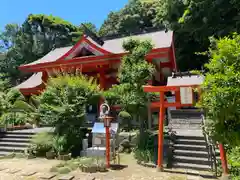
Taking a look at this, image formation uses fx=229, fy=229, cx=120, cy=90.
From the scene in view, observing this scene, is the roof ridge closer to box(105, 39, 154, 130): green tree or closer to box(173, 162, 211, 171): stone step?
box(105, 39, 154, 130): green tree

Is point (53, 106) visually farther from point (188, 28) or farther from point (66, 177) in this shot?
point (188, 28)

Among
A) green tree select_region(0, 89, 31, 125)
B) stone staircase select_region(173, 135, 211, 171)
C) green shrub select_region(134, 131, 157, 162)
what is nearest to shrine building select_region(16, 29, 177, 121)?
green tree select_region(0, 89, 31, 125)

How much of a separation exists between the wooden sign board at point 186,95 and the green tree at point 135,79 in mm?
2035

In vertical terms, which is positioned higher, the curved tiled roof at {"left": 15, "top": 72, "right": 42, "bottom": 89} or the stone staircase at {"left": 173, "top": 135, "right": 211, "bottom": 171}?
the curved tiled roof at {"left": 15, "top": 72, "right": 42, "bottom": 89}

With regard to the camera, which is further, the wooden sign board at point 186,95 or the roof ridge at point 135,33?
the roof ridge at point 135,33

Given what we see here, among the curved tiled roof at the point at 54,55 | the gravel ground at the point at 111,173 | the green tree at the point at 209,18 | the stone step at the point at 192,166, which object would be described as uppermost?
the green tree at the point at 209,18

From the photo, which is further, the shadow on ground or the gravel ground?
the shadow on ground

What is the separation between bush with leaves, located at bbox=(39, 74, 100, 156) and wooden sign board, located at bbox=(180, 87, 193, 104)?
16.1 ft

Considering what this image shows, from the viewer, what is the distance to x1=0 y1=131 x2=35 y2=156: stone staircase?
1097 centimetres

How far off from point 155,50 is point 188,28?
7282mm

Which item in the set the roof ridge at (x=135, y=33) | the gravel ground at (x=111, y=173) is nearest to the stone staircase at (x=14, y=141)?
the gravel ground at (x=111, y=173)

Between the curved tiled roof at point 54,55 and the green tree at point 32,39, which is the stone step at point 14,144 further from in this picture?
the green tree at point 32,39

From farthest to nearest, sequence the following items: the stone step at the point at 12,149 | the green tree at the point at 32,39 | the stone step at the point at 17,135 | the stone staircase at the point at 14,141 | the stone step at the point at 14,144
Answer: the green tree at the point at 32,39, the stone step at the point at 17,135, the stone step at the point at 14,144, the stone staircase at the point at 14,141, the stone step at the point at 12,149

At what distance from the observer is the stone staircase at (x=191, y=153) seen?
7.69m
